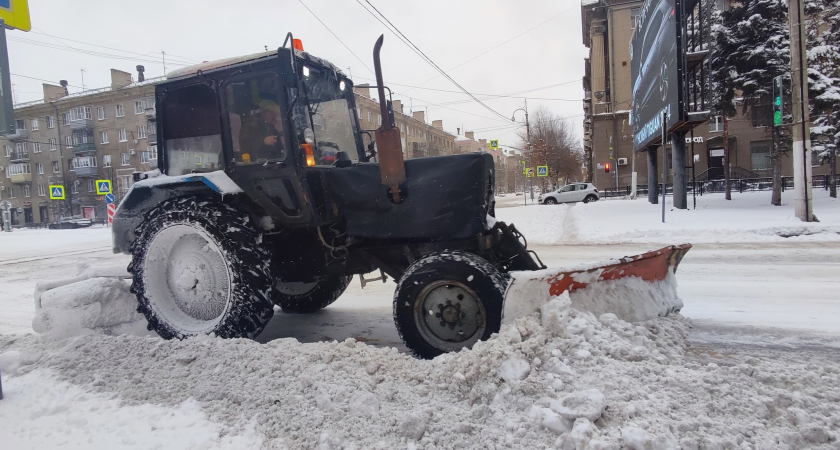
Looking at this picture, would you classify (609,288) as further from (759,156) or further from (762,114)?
(759,156)

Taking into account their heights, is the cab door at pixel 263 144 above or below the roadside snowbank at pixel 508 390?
above

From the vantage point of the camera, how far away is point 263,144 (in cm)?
394

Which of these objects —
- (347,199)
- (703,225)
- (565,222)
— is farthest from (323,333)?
(565,222)

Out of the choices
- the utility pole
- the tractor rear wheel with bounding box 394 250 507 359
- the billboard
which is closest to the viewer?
the tractor rear wheel with bounding box 394 250 507 359

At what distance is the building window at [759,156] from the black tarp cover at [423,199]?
41.3m

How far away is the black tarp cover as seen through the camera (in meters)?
3.53

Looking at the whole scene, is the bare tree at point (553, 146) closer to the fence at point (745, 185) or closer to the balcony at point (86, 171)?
Answer: the fence at point (745, 185)

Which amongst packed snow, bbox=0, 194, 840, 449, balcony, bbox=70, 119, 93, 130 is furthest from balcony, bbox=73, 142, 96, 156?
packed snow, bbox=0, 194, 840, 449

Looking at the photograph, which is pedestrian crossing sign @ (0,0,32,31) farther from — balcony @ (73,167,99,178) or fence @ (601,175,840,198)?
balcony @ (73,167,99,178)

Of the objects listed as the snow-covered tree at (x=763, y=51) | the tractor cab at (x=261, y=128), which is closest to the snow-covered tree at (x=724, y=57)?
the snow-covered tree at (x=763, y=51)

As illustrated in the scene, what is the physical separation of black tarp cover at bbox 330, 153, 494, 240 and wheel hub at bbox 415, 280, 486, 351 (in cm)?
48

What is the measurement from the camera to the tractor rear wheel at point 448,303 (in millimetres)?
3162

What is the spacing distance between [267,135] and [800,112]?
534 inches

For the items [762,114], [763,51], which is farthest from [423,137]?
[763,51]
